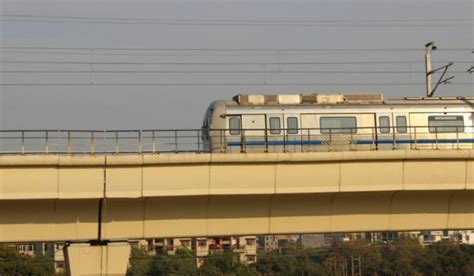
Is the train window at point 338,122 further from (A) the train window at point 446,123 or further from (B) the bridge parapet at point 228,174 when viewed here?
(B) the bridge parapet at point 228,174

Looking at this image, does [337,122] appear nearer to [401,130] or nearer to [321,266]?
[401,130]

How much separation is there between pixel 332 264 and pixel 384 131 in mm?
148733

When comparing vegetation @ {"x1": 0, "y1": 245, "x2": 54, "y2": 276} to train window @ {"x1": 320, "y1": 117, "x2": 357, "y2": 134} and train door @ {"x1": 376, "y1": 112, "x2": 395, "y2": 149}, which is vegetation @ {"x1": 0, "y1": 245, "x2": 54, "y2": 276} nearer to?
train window @ {"x1": 320, "y1": 117, "x2": 357, "y2": 134}

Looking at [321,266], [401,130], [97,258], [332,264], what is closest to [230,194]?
[97,258]

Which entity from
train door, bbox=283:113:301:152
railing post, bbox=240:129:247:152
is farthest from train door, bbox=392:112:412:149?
railing post, bbox=240:129:247:152

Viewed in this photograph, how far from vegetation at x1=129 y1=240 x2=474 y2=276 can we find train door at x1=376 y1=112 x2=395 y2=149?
389ft

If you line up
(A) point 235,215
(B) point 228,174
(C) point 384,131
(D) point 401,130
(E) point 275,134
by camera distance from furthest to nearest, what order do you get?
(D) point 401,130 < (C) point 384,131 < (E) point 275,134 < (A) point 235,215 < (B) point 228,174

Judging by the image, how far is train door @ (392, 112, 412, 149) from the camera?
1684 inches

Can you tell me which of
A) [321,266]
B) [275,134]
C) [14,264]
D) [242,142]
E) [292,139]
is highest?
[275,134]

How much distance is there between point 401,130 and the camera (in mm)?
43031

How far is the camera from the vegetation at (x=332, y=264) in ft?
535

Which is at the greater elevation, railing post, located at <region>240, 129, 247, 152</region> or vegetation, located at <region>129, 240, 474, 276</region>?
railing post, located at <region>240, 129, 247, 152</region>

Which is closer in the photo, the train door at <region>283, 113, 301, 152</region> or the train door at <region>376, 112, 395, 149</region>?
the train door at <region>283, 113, 301, 152</region>

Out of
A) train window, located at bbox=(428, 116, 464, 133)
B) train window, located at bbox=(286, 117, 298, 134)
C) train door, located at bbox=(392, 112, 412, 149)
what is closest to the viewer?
train window, located at bbox=(286, 117, 298, 134)
